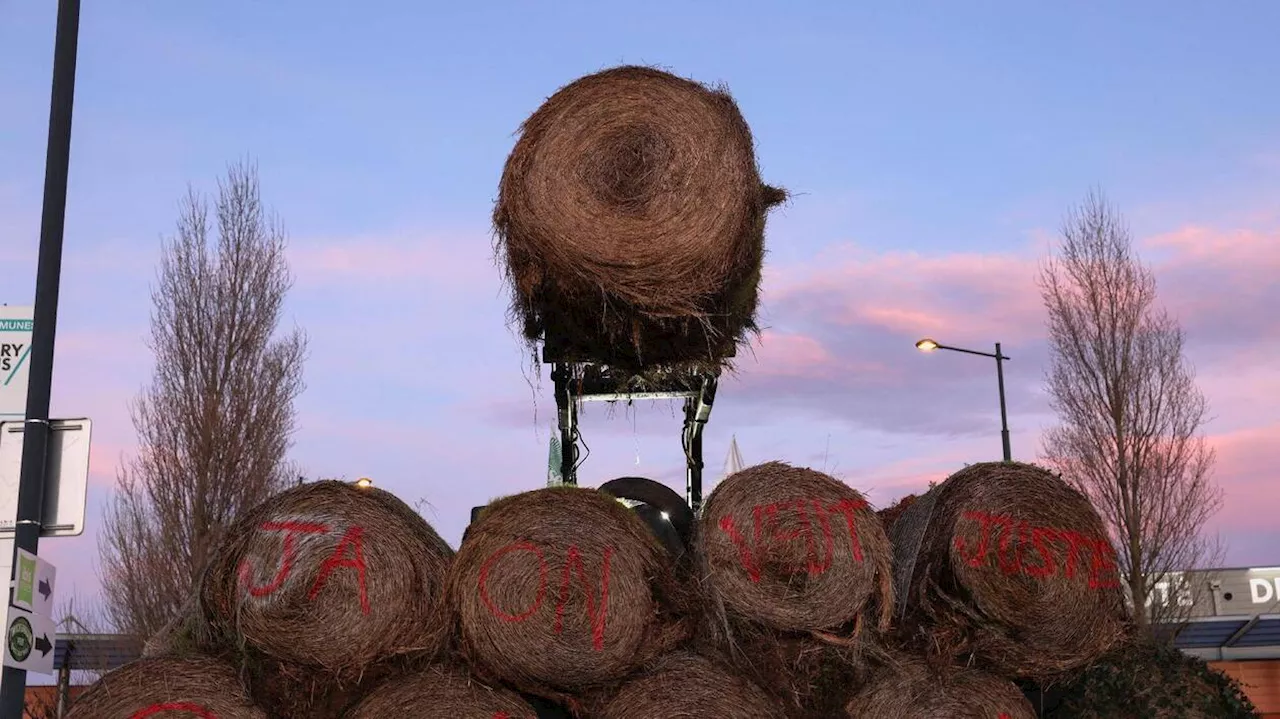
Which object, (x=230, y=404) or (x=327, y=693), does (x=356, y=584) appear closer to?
(x=327, y=693)

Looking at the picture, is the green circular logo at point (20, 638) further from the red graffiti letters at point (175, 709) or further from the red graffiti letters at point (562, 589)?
the red graffiti letters at point (562, 589)

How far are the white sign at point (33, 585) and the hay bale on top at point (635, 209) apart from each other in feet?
10.4

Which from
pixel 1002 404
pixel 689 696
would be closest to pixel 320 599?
pixel 689 696

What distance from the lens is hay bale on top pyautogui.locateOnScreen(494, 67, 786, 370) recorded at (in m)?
5.71

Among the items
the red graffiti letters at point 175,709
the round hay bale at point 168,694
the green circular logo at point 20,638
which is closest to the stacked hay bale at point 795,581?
the round hay bale at point 168,694

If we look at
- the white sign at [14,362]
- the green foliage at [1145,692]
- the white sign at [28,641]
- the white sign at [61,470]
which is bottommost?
the green foliage at [1145,692]

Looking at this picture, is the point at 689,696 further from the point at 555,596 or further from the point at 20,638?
the point at 20,638

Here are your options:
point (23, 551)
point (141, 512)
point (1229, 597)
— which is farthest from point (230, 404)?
point (1229, 597)

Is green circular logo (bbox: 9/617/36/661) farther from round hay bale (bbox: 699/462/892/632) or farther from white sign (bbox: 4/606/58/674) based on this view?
round hay bale (bbox: 699/462/892/632)

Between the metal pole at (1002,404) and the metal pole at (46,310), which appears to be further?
the metal pole at (1002,404)

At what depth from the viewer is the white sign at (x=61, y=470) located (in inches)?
282

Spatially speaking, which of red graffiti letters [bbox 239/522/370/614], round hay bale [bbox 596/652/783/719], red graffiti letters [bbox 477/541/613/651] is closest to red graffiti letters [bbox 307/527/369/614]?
red graffiti letters [bbox 239/522/370/614]

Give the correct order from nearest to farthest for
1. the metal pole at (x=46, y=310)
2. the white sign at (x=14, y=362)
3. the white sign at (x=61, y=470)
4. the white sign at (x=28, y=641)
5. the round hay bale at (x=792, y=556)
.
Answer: the round hay bale at (x=792, y=556), the white sign at (x=28, y=641), the metal pole at (x=46, y=310), the white sign at (x=61, y=470), the white sign at (x=14, y=362)

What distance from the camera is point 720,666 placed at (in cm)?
546
